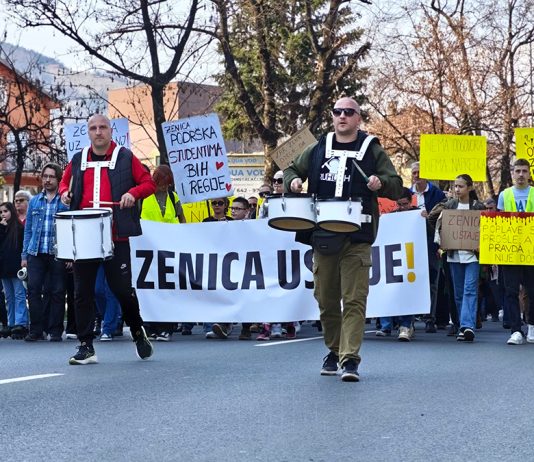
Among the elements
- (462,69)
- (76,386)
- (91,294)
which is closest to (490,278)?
(91,294)

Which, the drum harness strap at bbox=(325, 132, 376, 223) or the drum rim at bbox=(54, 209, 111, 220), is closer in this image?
the drum harness strap at bbox=(325, 132, 376, 223)

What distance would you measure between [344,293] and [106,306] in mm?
6401

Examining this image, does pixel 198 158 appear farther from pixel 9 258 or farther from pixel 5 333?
pixel 5 333

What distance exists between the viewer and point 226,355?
11672 mm

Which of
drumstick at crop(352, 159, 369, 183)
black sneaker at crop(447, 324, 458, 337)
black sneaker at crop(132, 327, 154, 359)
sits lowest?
black sneaker at crop(447, 324, 458, 337)

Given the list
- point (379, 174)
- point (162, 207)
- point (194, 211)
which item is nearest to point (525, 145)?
point (162, 207)

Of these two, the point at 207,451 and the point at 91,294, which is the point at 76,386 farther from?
the point at 207,451

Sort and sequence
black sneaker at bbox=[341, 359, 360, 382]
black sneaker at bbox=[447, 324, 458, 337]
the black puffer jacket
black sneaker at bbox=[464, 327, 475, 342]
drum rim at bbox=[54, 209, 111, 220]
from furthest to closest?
the black puffer jacket, black sneaker at bbox=[447, 324, 458, 337], black sneaker at bbox=[464, 327, 475, 342], drum rim at bbox=[54, 209, 111, 220], black sneaker at bbox=[341, 359, 360, 382]

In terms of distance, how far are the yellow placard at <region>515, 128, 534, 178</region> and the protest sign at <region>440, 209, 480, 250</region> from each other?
4.64 ft

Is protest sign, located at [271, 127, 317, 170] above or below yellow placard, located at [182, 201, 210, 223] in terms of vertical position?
above

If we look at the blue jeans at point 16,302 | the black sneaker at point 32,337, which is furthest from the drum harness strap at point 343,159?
the blue jeans at point 16,302

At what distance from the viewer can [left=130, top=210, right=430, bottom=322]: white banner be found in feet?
48.7

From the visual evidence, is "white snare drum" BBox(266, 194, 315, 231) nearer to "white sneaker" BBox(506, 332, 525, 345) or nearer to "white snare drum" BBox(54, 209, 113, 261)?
"white snare drum" BBox(54, 209, 113, 261)

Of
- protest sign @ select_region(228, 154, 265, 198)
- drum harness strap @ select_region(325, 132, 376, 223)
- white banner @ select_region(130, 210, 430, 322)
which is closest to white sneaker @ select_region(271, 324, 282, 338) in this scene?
white banner @ select_region(130, 210, 430, 322)
